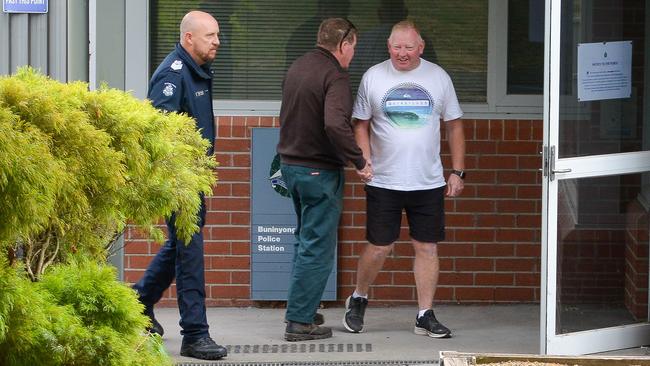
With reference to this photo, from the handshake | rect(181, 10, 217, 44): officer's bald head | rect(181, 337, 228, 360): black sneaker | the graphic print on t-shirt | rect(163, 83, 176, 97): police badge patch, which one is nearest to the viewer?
rect(163, 83, 176, 97): police badge patch

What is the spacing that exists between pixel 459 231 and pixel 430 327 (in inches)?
37.3

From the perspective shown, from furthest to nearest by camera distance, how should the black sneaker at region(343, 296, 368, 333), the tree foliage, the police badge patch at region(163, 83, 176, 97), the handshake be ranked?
the black sneaker at region(343, 296, 368, 333) → the handshake → the police badge patch at region(163, 83, 176, 97) → the tree foliage

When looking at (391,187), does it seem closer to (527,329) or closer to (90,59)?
(527,329)

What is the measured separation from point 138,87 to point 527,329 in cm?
278

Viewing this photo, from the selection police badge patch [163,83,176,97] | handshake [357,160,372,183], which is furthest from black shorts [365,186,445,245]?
police badge patch [163,83,176,97]

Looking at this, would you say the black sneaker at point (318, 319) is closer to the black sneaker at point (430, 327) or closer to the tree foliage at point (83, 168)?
the black sneaker at point (430, 327)

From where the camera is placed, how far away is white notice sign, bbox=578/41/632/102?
6758 millimetres

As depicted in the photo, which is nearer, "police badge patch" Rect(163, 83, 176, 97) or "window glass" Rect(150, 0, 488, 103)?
"police badge patch" Rect(163, 83, 176, 97)

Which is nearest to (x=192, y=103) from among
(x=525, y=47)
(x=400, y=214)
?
(x=400, y=214)

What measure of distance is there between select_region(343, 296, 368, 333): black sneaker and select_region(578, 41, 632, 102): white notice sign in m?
1.83

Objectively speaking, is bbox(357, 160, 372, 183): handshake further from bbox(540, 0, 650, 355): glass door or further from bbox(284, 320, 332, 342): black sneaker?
bbox(540, 0, 650, 355): glass door

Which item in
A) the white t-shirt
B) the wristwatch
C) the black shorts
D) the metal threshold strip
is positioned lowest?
the metal threshold strip

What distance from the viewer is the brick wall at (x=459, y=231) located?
26.8 feet

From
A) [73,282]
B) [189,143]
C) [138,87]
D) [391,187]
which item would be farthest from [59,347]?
[138,87]
